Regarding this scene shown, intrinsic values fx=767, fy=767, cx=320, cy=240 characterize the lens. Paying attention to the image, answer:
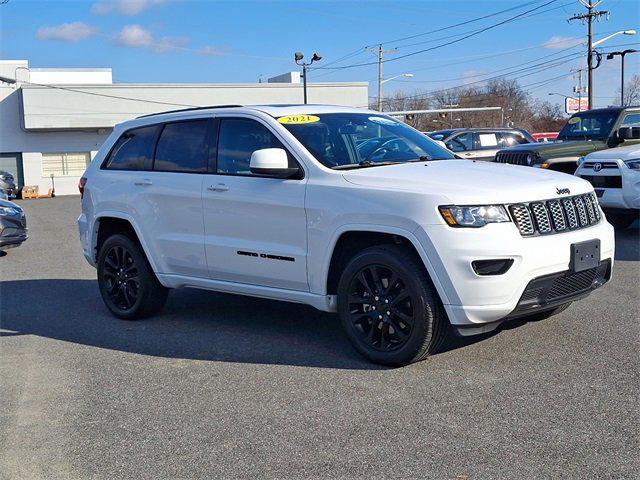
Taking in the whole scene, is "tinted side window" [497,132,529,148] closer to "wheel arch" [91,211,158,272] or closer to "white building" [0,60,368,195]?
"wheel arch" [91,211,158,272]

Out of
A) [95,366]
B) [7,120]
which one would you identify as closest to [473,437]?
[95,366]

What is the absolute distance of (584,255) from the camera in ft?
17.4

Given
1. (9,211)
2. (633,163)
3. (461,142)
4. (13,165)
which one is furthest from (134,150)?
(13,165)

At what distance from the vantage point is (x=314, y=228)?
5594mm

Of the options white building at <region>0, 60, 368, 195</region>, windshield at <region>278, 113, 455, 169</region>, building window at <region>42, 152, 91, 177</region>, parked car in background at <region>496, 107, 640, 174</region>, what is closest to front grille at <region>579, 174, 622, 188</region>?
parked car in background at <region>496, 107, 640, 174</region>

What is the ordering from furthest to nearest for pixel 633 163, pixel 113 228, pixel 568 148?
pixel 568 148 → pixel 633 163 → pixel 113 228

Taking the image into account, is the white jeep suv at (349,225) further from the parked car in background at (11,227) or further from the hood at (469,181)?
Result: the parked car in background at (11,227)

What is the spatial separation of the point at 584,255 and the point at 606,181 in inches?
234

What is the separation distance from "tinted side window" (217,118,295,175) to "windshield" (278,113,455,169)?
7.7 inches

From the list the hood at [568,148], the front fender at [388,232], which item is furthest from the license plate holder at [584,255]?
the hood at [568,148]

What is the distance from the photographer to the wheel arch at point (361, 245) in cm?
501

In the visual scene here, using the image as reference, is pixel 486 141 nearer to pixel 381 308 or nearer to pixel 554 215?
pixel 554 215

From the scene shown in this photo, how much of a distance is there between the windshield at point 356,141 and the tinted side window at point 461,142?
13972 mm

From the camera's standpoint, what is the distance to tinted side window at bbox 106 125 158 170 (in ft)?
23.3
